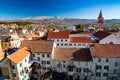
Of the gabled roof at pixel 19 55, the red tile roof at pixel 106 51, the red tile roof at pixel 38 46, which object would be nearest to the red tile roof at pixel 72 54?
the red tile roof at pixel 106 51

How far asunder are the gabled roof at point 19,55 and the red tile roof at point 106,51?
74.1ft

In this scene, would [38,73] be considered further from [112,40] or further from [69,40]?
[112,40]

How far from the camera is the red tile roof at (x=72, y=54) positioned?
44881 mm

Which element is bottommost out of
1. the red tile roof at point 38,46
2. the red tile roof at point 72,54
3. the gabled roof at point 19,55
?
the red tile roof at point 72,54

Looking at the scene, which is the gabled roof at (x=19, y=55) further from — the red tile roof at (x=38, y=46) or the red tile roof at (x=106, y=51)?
the red tile roof at (x=106, y=51)

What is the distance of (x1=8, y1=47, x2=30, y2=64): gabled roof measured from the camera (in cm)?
3928

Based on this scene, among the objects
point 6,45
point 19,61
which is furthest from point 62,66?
point 6,45

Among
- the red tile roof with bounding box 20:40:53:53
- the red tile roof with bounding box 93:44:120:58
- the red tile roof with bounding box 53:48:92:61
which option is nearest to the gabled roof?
the red tile roof with bounding box 20:40:53:53

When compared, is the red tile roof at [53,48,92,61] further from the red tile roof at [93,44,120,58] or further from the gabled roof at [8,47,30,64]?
the gabled roof at [8,47,30,64]

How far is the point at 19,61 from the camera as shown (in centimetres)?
3947

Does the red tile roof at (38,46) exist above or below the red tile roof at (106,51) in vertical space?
above

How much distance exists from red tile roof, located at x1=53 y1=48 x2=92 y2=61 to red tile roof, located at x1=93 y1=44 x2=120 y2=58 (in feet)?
9.89

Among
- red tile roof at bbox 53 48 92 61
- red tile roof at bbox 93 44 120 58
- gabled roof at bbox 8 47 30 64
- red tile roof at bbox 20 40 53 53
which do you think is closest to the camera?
gabled roof at bbox 8 47 30 64

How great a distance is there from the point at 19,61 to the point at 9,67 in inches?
135
